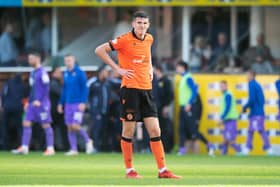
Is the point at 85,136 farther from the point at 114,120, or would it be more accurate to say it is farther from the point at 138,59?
the point at 138,59

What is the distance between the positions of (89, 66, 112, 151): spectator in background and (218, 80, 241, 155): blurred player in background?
2.76 meters

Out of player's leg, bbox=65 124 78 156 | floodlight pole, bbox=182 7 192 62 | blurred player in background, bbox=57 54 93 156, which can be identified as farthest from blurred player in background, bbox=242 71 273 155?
player's leg, bbox=65 124 78 156

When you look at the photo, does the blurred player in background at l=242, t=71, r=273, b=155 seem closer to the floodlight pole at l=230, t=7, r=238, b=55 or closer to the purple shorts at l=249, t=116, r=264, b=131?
the purple shorts at l=249, t=116, r=264, b=131

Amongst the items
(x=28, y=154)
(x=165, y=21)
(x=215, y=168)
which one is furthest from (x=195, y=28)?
(x=215, y=168)

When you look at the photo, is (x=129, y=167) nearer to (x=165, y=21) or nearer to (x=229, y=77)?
(x=229, y=77)

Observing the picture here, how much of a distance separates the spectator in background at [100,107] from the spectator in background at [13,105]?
5.74ft

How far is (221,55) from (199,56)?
0.60m

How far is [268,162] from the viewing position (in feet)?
70.3

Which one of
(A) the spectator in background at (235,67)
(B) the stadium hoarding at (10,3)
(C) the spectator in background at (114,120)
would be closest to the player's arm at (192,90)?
(C) the spectator in background at (114,120)

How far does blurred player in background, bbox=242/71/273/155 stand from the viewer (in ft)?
83.1

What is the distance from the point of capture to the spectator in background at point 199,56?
28484 millimetres

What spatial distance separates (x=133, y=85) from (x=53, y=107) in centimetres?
1124

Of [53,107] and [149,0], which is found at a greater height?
[149,0]

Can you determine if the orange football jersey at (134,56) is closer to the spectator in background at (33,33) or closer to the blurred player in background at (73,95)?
the blurred player in background at (73,95)
